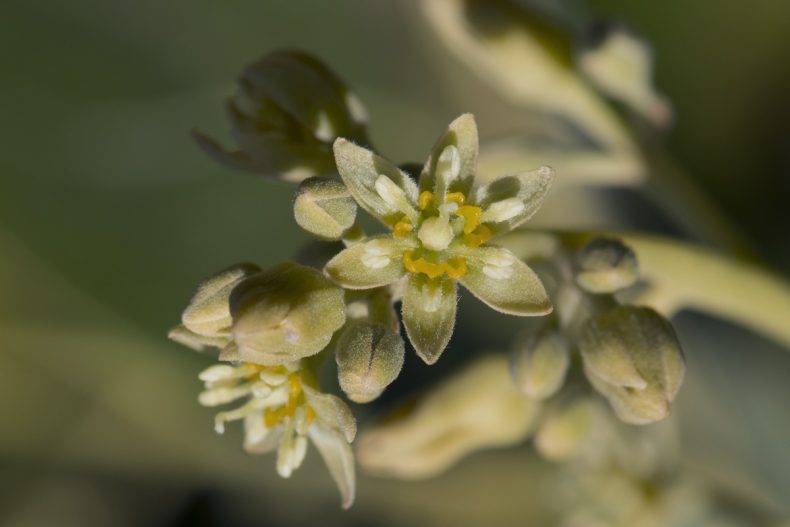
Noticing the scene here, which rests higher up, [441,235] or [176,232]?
[441,235]

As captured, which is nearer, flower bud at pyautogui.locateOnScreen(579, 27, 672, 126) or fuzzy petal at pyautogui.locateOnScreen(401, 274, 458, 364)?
fuzzy petal at pyautogui.locateOnScreen(401, 274, 458, 364)

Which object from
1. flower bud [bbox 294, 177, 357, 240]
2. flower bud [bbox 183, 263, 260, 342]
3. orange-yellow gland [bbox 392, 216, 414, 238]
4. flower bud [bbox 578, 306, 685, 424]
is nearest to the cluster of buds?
flower bud [bbox 578, 306, 685, 424]

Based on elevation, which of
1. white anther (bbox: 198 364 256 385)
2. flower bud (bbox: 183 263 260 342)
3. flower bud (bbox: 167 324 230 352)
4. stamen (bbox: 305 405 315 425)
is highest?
flower bud (bbox: 183 263 260 342)

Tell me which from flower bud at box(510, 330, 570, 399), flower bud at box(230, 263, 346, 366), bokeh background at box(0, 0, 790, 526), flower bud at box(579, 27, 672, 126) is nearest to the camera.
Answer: flower bud at box(230, 263, 346, 366)

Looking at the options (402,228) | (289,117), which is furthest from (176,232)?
(402,228)

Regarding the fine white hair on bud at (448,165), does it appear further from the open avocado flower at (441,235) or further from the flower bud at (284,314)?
the flower bud at (284,314)

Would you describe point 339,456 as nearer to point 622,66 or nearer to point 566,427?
point 566,427

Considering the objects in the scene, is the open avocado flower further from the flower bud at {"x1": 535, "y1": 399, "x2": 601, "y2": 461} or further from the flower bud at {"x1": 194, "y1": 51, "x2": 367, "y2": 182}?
the flower bud at {"x1": 535, "y1": 399, "x2": 601, "y2": 461}
